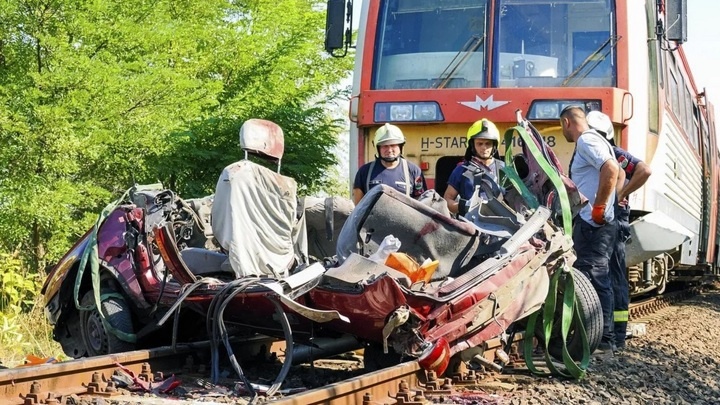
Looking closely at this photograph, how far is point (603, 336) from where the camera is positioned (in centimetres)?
774

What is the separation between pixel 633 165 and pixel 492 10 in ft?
7.53

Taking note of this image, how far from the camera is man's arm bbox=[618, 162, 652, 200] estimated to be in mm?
8195

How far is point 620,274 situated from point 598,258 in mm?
874

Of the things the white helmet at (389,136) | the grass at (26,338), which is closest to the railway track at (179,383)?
the white helmet at (389,136)

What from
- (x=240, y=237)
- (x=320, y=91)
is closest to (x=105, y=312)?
(x=240, y=237)

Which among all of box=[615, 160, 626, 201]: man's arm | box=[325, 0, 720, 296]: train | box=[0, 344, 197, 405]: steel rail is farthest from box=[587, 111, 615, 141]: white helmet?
box=[0, 344, 197, 405]: steel rail

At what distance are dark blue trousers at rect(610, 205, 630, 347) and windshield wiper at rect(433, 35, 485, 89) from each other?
2103 mm

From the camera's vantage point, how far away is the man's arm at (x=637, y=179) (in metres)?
8.20

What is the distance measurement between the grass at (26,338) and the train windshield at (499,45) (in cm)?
380

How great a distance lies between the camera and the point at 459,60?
31.6 ft

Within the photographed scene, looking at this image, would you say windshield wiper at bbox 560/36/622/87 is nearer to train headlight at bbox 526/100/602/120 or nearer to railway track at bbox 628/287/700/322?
train headlight at bbox 526/100/602/120

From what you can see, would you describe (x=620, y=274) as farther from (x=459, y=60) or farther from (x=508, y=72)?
(x=459, y=60)

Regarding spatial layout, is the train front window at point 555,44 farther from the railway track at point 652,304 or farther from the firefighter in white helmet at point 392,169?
the railway track at point 652,304

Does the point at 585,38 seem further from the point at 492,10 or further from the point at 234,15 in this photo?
the point at 234,15
